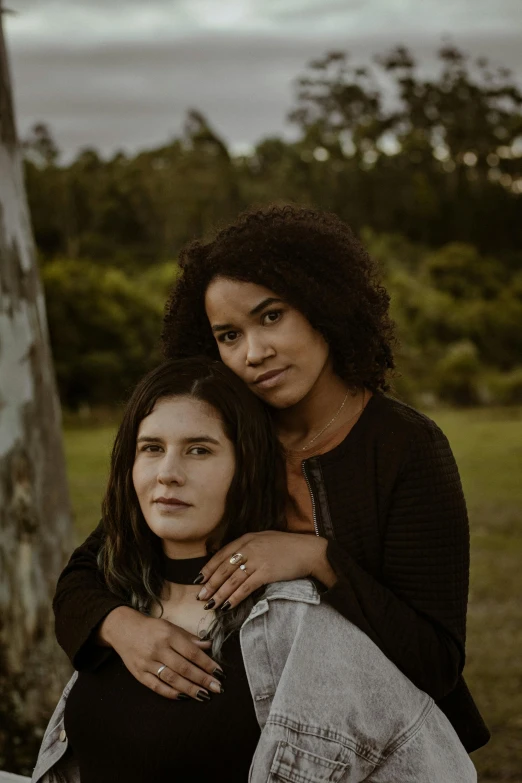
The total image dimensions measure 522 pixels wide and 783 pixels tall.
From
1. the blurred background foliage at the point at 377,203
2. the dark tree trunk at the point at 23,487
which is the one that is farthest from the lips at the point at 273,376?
the blurred background foliage at the point at 377,203

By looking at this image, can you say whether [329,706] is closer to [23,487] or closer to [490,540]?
[23,487]

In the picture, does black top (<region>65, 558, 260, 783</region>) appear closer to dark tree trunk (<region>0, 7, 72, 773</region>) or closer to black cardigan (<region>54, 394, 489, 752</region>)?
black cardigan (<region>54, 394, 489, 752</region>)

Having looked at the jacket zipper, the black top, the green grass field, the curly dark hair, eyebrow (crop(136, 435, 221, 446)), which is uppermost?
the curly dark hair

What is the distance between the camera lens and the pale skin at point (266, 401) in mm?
1615

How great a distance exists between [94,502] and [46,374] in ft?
15.9

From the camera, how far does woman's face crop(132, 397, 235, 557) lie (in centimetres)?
164

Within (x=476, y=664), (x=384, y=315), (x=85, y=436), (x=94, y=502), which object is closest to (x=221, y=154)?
(x=85, y=436)

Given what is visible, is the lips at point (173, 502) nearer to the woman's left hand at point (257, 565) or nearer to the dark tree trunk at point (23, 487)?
the woman's left hand at point (257, 565)

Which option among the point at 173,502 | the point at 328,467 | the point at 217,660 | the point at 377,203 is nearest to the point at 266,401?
the point at 328,467

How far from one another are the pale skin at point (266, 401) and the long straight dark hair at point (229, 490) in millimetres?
47

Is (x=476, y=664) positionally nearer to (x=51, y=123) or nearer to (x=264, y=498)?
(x=264, y=498)

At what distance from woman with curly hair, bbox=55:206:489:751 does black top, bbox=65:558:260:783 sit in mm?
52

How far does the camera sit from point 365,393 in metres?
1.89

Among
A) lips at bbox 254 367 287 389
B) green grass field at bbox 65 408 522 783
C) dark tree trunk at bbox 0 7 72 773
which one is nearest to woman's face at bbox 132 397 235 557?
lips at bbox 254 367 287 389
